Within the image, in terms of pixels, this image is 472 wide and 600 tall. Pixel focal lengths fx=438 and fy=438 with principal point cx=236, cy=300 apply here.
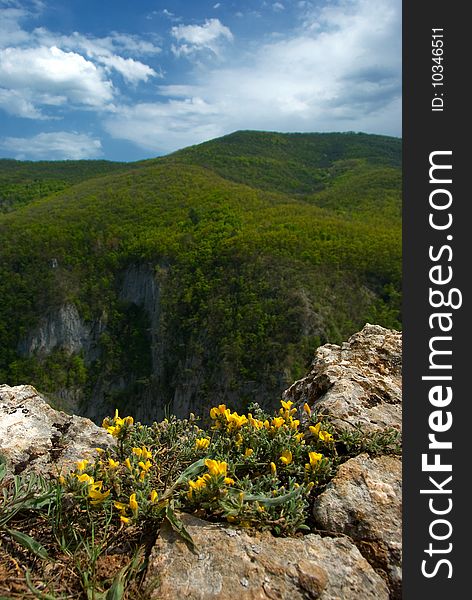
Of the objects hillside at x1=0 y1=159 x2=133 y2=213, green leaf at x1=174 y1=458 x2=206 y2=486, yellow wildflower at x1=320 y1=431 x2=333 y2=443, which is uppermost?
hillside at x1=0 y1=159 x2=133 y2=213

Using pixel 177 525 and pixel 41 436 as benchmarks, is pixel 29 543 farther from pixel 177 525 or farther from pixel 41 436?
pixel 41 436

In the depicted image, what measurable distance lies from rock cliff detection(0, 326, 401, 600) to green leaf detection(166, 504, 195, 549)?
29mm

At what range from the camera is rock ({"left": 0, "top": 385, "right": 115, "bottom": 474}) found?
244 cm

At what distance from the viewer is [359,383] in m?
3.22

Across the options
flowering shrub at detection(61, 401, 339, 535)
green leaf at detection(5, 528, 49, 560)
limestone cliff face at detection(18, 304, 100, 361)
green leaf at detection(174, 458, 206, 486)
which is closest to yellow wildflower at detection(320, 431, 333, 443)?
flowering shrub at detection(61, 401, 339, 535)

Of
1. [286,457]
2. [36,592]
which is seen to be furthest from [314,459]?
[36,592]

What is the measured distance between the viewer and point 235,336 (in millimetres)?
38094

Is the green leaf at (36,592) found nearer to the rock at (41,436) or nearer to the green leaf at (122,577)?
the green leaf at (122,577)

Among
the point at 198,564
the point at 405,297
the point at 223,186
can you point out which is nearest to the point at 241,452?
the point at 198,564

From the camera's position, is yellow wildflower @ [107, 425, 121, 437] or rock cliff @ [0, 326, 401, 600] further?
yellow wildflower @ [107, 425, 121, 437]

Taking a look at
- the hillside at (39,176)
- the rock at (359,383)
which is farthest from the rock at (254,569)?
the hillside at (39,176)

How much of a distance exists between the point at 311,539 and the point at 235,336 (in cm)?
3631

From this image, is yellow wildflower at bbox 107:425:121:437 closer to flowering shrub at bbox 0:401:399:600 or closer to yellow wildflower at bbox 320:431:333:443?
flowering shrub at bbox 0:401:399:600

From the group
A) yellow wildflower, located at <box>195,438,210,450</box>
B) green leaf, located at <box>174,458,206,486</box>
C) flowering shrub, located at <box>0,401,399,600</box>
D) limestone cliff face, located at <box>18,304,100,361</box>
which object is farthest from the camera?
limestone cliff face, located at <box>18,304,100,361</box>
